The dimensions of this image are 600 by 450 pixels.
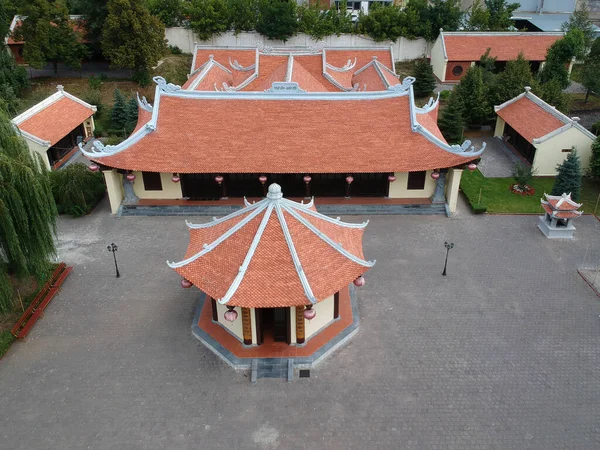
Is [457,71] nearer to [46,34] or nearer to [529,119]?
[529,119]

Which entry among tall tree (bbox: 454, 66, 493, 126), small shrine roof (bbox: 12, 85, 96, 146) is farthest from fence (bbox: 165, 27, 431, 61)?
small shrine roof (bbox: 12, 85, 96, 146)

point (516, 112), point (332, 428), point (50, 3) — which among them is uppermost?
point (50, 3)

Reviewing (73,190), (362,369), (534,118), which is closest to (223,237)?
(362,369)

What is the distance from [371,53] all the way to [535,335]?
30703mm

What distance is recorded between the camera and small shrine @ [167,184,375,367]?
17.4m

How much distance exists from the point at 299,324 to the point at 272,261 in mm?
2788

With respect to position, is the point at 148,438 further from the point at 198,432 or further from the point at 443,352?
the point at 443,352

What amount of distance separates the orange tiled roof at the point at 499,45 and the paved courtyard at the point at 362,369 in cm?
2882

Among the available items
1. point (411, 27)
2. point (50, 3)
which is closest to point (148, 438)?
point (50, 3)

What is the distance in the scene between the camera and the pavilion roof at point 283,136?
2739 centimetres

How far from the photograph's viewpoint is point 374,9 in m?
53.8

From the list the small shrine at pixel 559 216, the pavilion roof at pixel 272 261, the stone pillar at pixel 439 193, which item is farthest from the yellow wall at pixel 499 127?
the pavilion roof at pixel 272 261

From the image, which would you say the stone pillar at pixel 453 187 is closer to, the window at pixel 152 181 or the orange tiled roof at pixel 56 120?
the window at pixel 152 181

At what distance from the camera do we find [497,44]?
1902 inches
